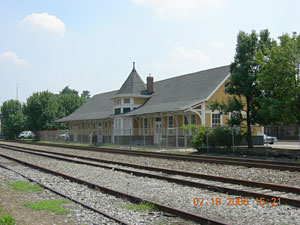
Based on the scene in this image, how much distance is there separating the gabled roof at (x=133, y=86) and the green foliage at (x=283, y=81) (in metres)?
22.6

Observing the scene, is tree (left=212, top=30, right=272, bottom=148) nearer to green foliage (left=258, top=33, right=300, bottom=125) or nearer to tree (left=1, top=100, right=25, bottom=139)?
green foliage (left=258, top=33, right=300, bottom=125)

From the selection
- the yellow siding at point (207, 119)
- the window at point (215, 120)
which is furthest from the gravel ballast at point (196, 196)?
the window at point (215, 120)

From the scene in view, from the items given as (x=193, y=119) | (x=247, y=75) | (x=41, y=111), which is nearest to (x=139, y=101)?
(x=193, y=119)

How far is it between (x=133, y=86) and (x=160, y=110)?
1150 cm

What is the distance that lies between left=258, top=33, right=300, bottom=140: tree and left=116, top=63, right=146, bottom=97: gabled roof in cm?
2254

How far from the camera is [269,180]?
11547 mm

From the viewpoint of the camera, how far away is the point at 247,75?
24703 millimetres

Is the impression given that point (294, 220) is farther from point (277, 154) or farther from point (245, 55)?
point (245, 55)

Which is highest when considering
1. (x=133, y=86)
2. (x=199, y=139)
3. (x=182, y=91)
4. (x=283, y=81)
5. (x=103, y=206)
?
(x=133, y=86)

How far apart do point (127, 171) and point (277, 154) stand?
984 cm

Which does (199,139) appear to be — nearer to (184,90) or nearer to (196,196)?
(184,90)

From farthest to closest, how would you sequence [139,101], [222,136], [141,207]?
1. [139,101]
2. [222,136]
3. [141,207]

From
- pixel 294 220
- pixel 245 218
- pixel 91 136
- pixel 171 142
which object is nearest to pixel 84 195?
pixel 245 218

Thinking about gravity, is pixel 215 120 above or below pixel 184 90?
below
